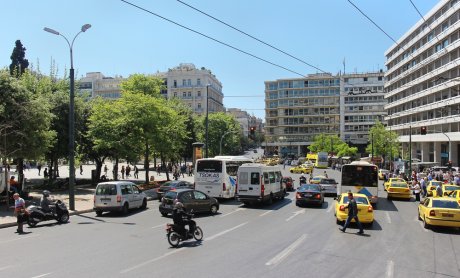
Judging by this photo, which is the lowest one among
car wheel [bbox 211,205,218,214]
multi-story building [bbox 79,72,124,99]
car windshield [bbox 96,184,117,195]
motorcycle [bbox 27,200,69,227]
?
car wheel [bbox 211,205,218,214]

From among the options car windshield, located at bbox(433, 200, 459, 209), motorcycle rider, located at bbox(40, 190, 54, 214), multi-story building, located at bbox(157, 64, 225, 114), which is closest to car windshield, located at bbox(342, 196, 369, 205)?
car windshield, located at bbox(433, 200, 459, 209)

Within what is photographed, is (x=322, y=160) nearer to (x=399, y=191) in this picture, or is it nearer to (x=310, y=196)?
(x=399, y=191)

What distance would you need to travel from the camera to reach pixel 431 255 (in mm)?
12898

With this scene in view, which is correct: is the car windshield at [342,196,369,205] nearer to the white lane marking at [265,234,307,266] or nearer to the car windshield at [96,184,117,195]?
the white lane marking at [265,234,307,266]

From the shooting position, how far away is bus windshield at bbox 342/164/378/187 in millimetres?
26969

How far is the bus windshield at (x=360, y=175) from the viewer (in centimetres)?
2697

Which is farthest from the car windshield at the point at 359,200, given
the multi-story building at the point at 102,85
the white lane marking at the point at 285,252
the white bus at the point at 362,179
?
the multi-story building at the point at 102,85

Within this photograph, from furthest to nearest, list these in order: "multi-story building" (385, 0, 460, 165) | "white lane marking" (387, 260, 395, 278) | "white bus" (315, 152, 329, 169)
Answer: "white bus" (315, 152, 329, 169) < "multi-story building" (385, 0, 460, 165) < "white lane marking" (387, 260, 395, 278)

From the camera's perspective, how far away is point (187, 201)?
21.5 metres

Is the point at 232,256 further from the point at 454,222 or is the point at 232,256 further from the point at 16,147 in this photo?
the point at 16,147

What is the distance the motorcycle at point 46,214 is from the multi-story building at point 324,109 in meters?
111

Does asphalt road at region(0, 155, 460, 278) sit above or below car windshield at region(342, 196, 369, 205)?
below

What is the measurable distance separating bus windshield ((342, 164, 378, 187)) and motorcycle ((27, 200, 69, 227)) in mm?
16843

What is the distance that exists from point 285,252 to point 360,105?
11719cm
